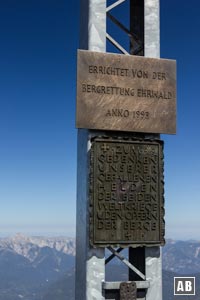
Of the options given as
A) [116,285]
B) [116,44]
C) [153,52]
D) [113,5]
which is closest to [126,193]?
[116,285]

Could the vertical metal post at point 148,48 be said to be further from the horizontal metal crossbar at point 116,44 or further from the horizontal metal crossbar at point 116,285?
the horizontal metal crossbar at point 116,44

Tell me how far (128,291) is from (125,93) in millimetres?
5480

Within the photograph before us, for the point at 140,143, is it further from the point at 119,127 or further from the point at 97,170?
the point at 97,170

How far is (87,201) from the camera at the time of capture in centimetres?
1180

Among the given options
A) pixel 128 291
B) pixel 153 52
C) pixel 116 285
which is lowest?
pixel 128 291

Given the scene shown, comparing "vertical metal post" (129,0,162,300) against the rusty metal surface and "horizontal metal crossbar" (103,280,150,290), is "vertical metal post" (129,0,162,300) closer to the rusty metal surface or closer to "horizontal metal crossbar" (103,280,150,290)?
"horizontal metal crossbar" (103,280,150,290)

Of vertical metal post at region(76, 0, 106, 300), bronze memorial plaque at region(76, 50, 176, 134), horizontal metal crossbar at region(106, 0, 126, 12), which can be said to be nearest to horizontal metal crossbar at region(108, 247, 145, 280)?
vertical metal post at region(76, 0, 106, 300)

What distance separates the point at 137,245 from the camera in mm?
11906

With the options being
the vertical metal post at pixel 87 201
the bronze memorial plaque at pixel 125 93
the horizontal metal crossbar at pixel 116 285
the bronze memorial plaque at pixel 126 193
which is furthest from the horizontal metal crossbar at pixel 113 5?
the horizontal metal crossbar at pixel 116 285

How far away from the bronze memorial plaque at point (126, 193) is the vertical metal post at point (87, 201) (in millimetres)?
300

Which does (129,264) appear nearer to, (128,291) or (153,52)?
(128,291)

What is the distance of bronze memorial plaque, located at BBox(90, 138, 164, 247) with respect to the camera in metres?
11.8

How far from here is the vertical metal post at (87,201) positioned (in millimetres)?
11539

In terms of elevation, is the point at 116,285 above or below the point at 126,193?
below
